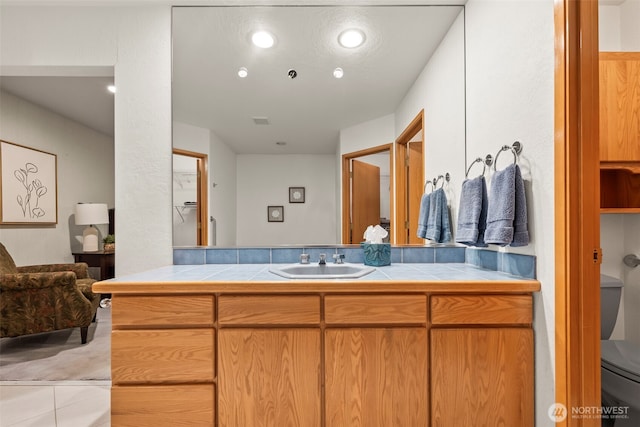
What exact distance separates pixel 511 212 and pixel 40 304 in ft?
11.0

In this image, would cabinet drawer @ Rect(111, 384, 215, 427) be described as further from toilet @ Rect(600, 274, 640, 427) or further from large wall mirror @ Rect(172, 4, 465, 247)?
toilet @ Rect(600, 274, 640, 427)

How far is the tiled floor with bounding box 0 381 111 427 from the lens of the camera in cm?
166

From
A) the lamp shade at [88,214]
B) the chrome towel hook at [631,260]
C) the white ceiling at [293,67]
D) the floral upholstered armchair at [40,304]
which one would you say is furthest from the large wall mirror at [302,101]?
the lamp shade at [88,214]

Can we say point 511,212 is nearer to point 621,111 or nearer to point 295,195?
point 621,111

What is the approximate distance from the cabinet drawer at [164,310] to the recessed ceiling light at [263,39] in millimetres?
1502

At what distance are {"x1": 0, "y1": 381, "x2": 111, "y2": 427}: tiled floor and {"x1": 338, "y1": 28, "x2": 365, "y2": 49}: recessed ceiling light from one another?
2591mm

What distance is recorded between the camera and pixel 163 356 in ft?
4.09

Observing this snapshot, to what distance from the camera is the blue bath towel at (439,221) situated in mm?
1832

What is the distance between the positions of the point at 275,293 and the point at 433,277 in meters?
0.72

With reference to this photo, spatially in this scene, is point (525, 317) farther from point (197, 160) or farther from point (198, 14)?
point (198, 14)

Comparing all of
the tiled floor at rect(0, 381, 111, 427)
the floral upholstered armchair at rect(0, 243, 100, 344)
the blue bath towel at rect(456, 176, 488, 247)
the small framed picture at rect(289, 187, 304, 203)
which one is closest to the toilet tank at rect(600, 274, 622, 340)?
the blue bath towel at rect(456, 176, 488, 247)

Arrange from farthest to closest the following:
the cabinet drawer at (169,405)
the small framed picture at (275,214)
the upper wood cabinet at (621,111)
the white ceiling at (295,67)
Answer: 1. the small framed picture at (275,214)
2. the white ceiling at (295,67)
3. the upper wood cabinet at (621,111)
4. the cabinet drawer at (169,405)

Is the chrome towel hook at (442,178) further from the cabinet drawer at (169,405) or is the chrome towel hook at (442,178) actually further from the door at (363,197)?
the cabinet drawer at (169,405)

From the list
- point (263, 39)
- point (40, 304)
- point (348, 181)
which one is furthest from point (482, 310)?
point (40, 304)
